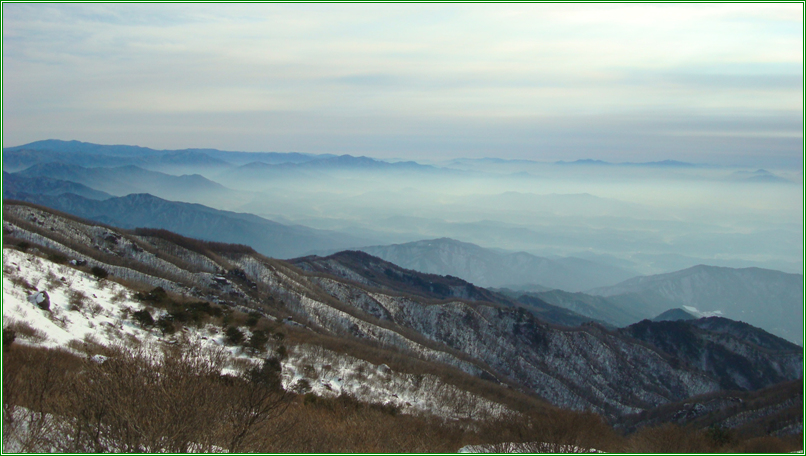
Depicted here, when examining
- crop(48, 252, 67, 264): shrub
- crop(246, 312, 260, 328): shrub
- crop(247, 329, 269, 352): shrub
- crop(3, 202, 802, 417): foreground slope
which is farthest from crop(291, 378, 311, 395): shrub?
crop(48, 252, 67, 264): shrub

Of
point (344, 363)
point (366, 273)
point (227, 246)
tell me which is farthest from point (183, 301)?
point (366, 273)

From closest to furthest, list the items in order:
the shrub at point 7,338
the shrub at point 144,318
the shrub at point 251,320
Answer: the shrub at point 7,338 < the shrub at point 144,318 < the shrub at point 251,320

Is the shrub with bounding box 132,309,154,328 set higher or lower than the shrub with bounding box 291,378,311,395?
higher

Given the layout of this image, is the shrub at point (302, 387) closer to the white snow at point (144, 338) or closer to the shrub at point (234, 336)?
the white snow at point (144, 338)

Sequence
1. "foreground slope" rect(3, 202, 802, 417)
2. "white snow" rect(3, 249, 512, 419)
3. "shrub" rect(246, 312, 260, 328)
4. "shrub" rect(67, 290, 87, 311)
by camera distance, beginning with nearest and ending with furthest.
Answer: "white snow" rect(3, 249, 512, 419), "shrub" rect(67, 290, 87, 311), "shrub" rect(246, 312, 260, 328), "foreground slope" rect(3, 202, 802, 417)

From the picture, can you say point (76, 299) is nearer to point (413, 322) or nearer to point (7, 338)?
point (7, 338)

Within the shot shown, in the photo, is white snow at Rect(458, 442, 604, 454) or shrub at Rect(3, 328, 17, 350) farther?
white snow at Rect(458, 442, 604, 454)

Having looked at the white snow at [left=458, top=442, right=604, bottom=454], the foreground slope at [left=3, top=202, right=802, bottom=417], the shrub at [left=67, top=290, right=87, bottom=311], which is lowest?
the foreground slope at [left=3, top=202, right=802, bottom=417]

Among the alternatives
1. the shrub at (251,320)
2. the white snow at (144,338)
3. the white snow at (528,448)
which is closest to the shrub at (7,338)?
the white snow at (144,338)

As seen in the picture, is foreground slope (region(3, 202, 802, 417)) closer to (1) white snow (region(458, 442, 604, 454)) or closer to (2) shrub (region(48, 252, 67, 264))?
(2) shrub (region(48, 252, 67, 264))

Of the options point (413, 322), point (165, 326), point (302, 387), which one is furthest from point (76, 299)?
point (413, 322)

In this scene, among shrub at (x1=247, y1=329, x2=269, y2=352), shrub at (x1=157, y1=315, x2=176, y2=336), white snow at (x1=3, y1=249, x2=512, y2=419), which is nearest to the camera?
white snow at (x1=3, y1=249, x2=512, y2=419)
